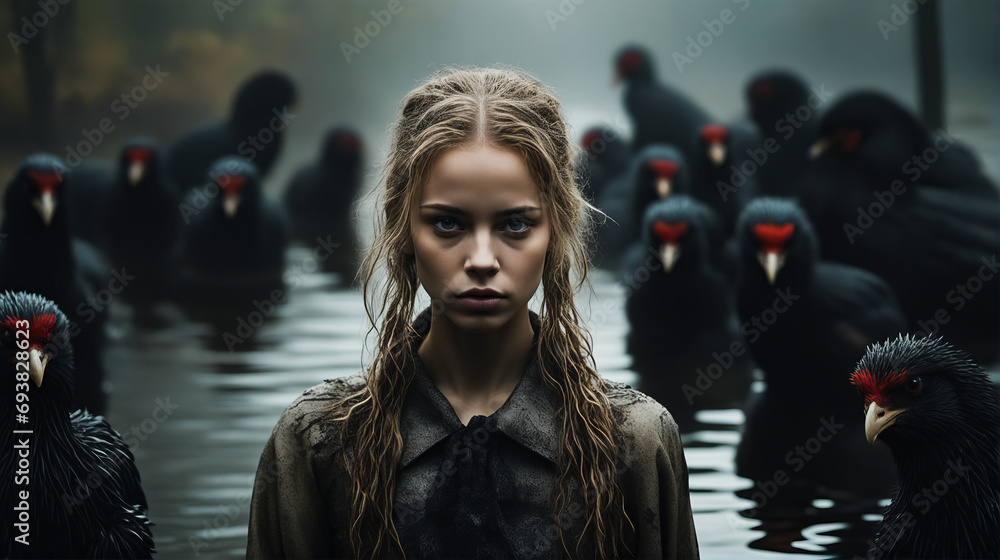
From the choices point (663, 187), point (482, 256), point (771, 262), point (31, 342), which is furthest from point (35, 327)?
point (663, 187)

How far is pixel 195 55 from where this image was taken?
6.34 m

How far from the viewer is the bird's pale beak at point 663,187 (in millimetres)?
5605

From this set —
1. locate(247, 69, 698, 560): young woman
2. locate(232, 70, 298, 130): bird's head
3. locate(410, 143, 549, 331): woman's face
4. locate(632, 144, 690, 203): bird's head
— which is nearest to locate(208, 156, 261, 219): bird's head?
locate(232, 70, 298, 130): bird's head

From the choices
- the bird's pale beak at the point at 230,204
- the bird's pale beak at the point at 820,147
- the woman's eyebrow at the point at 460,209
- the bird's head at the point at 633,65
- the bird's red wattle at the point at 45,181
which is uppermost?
the bird's head at the point at 633,65

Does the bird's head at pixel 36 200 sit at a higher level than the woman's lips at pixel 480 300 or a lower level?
higher

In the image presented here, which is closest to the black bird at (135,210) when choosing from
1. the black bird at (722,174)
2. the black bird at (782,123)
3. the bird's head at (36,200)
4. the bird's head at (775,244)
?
the bird's head at (36,200)

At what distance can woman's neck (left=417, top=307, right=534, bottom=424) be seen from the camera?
5.79 feet

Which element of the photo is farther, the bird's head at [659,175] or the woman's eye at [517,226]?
the bird's head at [659,175]

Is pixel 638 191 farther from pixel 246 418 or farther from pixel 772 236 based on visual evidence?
pixel 246 418

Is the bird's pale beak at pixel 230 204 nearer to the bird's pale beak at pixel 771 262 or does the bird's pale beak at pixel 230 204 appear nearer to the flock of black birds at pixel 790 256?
the flock of black birds at pixel 790 256

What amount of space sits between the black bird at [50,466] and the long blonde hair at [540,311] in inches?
41.8

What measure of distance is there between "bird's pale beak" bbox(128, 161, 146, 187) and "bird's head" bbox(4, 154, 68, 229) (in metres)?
1.32

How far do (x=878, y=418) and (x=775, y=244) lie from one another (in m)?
2.08

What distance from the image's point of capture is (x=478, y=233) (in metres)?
1.64
